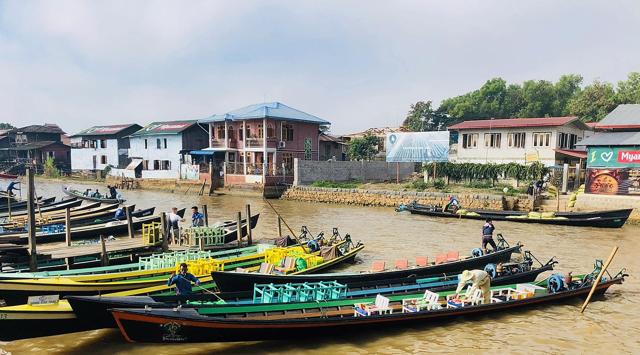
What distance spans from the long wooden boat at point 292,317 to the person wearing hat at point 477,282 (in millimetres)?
257

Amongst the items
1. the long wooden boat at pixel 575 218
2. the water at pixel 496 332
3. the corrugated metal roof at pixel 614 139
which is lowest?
the water at pixel 496 332

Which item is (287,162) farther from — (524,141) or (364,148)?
(524,141)

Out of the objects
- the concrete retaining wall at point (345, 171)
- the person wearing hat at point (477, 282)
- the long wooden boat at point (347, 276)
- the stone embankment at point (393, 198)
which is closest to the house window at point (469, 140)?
the concrete retaining wall at point (345, 171)

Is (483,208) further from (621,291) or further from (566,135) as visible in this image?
(621,291)

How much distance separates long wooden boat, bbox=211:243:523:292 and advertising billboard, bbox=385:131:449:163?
2262cm

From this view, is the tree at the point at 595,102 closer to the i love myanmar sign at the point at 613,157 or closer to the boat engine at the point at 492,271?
the i love myanmar sign at the point at 613,157

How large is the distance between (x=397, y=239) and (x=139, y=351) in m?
13.9

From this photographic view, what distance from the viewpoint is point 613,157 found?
1017 inches

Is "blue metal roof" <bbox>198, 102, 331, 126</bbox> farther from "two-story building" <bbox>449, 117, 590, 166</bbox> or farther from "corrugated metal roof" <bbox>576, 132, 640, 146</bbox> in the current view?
"corrugated metal roof" <bbox>576, 132, 640, 146</bbox>

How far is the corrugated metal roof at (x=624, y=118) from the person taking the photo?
27172 mm

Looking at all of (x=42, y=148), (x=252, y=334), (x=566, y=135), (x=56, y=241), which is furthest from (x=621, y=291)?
(x=42, y=148)

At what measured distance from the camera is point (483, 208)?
1153 inches

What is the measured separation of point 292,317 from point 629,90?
53106mm

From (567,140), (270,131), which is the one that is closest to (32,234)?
(270,131)
